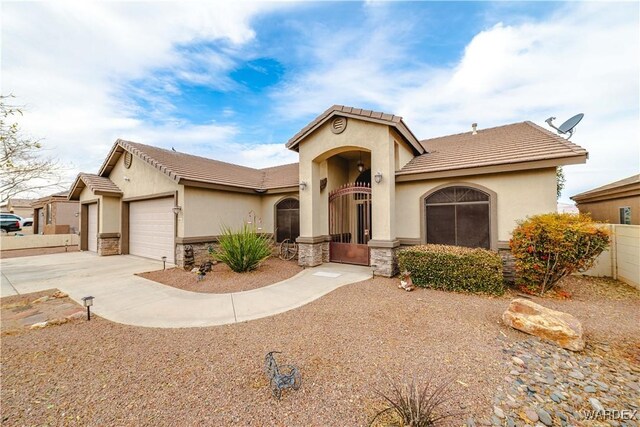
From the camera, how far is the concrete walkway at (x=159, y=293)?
505 cm

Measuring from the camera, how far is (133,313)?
17.1 feet

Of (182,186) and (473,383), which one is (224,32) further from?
(473,383)

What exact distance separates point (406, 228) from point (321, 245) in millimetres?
Answer: 3279

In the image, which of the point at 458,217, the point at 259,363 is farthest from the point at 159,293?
the point at 458,217

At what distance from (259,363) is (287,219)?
9038 mm

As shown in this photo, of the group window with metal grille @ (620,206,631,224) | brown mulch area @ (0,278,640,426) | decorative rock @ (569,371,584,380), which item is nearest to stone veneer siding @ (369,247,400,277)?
brown mulch area @ (0,278,640,426)

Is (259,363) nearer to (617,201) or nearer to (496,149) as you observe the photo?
(496,149)

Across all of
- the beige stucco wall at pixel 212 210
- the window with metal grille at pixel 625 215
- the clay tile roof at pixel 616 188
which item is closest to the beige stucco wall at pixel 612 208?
the window with metal grille at pixel 625 215

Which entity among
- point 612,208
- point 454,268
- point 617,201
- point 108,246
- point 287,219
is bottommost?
point 108,246

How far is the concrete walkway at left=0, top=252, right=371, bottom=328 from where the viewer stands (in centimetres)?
505

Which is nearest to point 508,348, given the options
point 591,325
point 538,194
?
point 591,325

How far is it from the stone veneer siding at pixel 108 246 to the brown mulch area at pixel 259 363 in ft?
33.9

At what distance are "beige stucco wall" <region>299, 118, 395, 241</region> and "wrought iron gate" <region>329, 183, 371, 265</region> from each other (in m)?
0.48

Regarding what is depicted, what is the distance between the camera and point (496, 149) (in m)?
8.13
